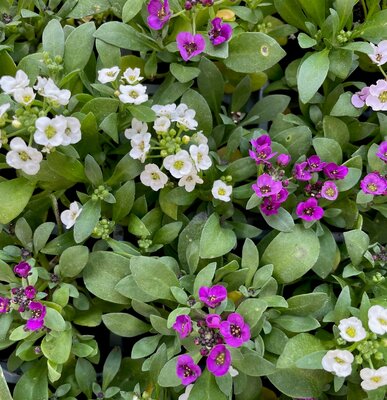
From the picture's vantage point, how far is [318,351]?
58.4 inches

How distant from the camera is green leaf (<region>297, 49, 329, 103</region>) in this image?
1611 millimetres

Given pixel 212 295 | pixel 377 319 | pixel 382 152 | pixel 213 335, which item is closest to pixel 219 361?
pixel 213 335

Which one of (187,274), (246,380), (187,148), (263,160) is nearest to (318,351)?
(246,380)

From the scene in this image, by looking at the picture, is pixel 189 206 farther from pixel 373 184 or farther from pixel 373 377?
pixel 373 377

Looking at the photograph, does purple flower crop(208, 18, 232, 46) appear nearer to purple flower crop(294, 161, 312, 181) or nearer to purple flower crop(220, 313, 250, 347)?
purple flower crop(294, 161, 312, 181)

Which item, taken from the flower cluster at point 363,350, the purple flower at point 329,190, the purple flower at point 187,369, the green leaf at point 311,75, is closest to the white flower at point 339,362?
the flower cluster at point 363,350

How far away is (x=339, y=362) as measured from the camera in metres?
1.44

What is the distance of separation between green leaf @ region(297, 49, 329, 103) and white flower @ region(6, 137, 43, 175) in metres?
0.80

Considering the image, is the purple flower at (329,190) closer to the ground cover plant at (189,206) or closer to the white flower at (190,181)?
the ground cover plant at (189,206)

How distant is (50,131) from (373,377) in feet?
3.55

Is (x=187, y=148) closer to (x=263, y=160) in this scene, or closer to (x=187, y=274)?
(x=263, y=160)

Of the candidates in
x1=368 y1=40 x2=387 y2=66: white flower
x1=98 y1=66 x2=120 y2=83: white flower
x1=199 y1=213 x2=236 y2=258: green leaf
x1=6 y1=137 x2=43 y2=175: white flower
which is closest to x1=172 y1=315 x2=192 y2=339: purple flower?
x1=199 y1=213 x2=236 y2=258: green leaf

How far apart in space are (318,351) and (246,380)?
26 centimetres

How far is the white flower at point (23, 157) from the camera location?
143 cm
